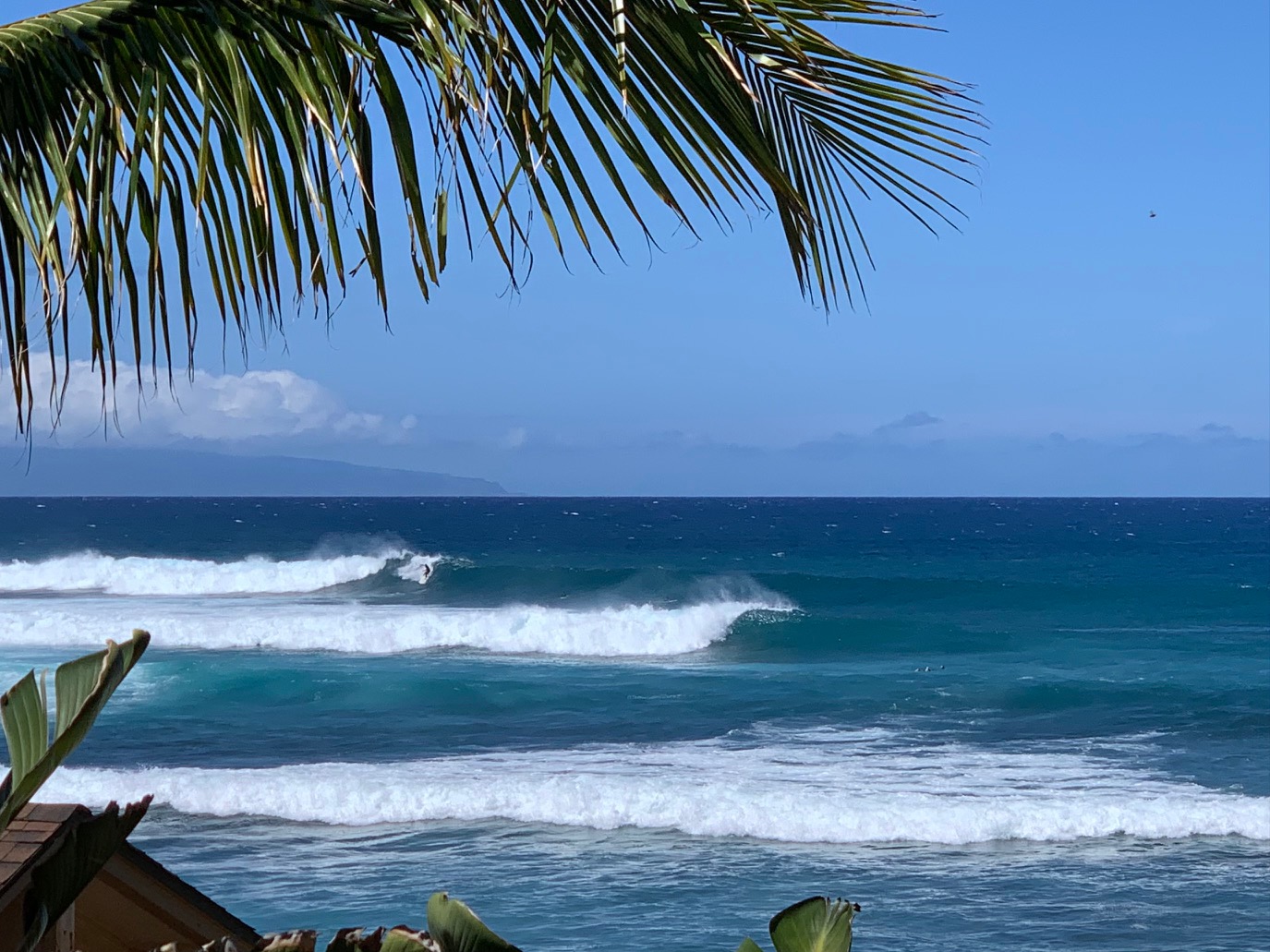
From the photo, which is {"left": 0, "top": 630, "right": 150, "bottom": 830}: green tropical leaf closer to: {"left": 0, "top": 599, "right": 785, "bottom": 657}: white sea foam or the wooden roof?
the wooden roof

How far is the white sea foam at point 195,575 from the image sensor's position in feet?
119

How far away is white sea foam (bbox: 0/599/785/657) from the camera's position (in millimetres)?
25312

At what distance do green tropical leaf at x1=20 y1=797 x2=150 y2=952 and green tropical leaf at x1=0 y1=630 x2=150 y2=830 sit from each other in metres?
0.12

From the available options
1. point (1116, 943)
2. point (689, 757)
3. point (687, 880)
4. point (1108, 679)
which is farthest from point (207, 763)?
point (1108, 679)

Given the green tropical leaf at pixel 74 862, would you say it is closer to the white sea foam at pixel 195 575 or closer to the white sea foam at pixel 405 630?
the white sea foam at pixel 405 630

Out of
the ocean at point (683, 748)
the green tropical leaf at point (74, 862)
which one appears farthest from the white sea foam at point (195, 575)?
the green tropical leaf at point (74, 862)

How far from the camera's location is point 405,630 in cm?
2581

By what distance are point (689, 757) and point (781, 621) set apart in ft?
43.9

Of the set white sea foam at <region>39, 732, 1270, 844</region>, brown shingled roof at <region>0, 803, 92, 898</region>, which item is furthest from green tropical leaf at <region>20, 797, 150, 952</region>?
white sea foam at <region>39, 732, 1270, 844</region>

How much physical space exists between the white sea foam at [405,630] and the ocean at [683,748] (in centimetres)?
9

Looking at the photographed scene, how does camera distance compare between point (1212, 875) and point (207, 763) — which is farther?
point (207, 763)

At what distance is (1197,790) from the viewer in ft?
43.9

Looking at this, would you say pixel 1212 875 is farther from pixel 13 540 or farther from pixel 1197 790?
pixel 13 540

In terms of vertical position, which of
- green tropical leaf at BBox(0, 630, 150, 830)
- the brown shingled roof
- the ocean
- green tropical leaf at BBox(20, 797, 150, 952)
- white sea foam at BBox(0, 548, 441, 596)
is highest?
green tropical leaf at BBox(0, 630, 150, 830)
